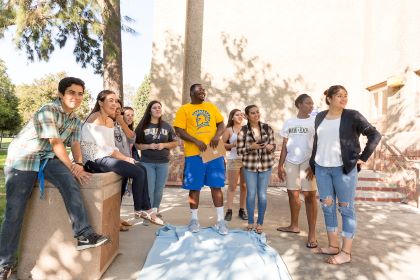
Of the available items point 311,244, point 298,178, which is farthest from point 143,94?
point 311,244

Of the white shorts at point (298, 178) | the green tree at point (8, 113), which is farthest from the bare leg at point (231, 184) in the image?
the green tree at point (8, 113)

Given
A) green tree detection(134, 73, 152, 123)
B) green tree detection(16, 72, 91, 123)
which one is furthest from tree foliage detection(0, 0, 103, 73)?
green tree detection(134, 73, 152, 123)

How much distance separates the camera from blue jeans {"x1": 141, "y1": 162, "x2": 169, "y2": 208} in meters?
5.29

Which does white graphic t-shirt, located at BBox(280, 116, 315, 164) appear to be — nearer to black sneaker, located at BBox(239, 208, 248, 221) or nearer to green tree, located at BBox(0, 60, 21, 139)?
black sneaker, located at BBox(239, 208, 248, 221)

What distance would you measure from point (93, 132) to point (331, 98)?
2801 mm

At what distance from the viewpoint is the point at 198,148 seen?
4645 mm

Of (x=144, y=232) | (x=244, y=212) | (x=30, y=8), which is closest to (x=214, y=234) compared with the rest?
(x=144, y=232)

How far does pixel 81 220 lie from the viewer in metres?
3.10

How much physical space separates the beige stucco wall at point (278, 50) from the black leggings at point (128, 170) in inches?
367

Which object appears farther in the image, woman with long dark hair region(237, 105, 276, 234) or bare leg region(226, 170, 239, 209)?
bare leg region(226, 170, 239, 209)

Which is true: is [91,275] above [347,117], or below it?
below

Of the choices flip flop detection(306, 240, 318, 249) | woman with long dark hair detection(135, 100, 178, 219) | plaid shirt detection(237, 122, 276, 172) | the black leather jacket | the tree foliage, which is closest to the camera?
the black leather jacket

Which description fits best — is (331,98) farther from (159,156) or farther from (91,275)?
(91,275)

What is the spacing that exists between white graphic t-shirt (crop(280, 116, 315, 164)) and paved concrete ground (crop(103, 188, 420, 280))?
1.15 metres
